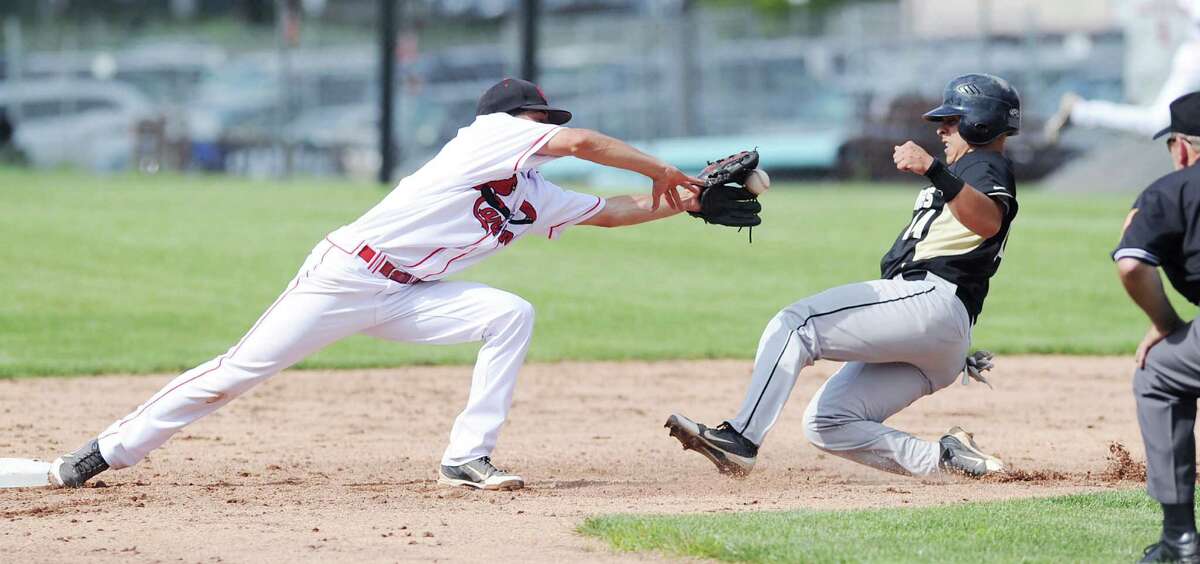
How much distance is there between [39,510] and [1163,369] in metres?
3.91

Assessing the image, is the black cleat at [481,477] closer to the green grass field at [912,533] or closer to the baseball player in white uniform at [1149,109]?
the green grass field at [912,533]

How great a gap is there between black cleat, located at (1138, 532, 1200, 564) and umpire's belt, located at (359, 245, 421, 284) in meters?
2.95

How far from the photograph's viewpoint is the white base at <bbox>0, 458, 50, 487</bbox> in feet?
20.2

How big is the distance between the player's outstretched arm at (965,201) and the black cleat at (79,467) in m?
3.30

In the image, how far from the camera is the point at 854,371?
6.47 metres

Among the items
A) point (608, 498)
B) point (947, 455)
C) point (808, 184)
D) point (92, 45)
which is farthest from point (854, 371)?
point (92, 45)

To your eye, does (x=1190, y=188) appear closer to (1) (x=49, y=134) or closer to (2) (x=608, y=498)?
(2) (x=608, y=498)

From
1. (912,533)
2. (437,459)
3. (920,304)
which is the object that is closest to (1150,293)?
(912,533)

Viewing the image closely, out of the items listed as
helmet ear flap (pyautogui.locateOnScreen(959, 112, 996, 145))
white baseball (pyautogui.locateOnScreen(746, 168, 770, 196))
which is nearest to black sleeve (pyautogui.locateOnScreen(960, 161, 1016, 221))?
helmet ear flap (pyautogui.locateOnScreen(959, 112, 996, 145))

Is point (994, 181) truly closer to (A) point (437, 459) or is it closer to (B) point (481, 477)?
(B) point (481, 477)

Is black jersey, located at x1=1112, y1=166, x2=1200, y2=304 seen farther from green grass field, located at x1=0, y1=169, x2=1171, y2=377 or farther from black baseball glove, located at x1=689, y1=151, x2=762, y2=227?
green grass field, located at x1=0, y1=169, x2=1171, y2=377

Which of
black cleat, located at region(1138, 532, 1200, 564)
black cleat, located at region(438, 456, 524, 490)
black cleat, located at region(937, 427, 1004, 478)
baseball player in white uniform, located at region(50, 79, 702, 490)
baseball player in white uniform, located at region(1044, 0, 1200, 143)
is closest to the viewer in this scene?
black cleat, located at region(1138, 532, 1200, 564)

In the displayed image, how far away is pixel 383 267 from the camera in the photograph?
19.8ft

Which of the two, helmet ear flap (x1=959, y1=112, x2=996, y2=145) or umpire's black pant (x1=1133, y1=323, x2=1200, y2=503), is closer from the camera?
umpire's black pant (x1=1133, y1=323, x2=1200, y2=503)
